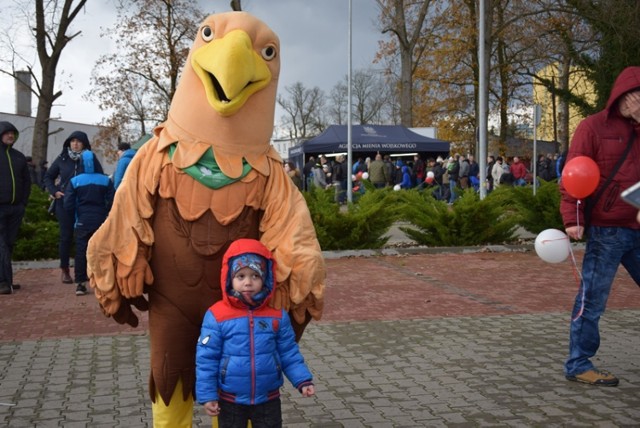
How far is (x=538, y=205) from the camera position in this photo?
1273cm

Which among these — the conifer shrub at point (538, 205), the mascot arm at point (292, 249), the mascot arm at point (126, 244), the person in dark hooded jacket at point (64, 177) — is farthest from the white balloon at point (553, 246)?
the conifer shrub at point (538, 205)

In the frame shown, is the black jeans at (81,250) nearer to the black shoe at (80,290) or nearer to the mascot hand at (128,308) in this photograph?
the black shoe at (80,290)

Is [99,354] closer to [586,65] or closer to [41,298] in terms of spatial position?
[41,298]

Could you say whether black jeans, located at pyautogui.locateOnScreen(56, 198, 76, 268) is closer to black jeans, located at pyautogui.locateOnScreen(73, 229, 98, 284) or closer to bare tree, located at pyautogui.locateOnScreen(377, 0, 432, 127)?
black jeans, located at pyautogui.locateOnScreen(73, 229, 98, 284)

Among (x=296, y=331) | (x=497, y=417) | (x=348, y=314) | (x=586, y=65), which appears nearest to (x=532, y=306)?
(x=348, y=314)

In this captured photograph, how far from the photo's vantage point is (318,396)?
500 centimetres

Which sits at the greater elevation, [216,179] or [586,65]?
[586,65]

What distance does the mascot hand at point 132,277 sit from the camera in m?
3.43

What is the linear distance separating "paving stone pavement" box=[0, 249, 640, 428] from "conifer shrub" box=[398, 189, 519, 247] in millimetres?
3039

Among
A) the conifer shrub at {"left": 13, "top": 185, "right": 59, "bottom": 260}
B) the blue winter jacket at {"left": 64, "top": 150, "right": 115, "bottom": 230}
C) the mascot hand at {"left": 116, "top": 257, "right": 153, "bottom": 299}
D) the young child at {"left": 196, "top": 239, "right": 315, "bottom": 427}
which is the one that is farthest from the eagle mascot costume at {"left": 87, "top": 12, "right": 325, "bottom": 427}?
the conifer shrub at {"left": 13, "top": 185, "right": 59, "bottom": 260}

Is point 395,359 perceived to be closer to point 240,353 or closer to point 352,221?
point 240,353

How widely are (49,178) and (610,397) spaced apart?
22.2 feet

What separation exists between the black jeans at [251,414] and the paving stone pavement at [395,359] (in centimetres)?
118

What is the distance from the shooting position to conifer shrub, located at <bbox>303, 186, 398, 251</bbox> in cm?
1204
